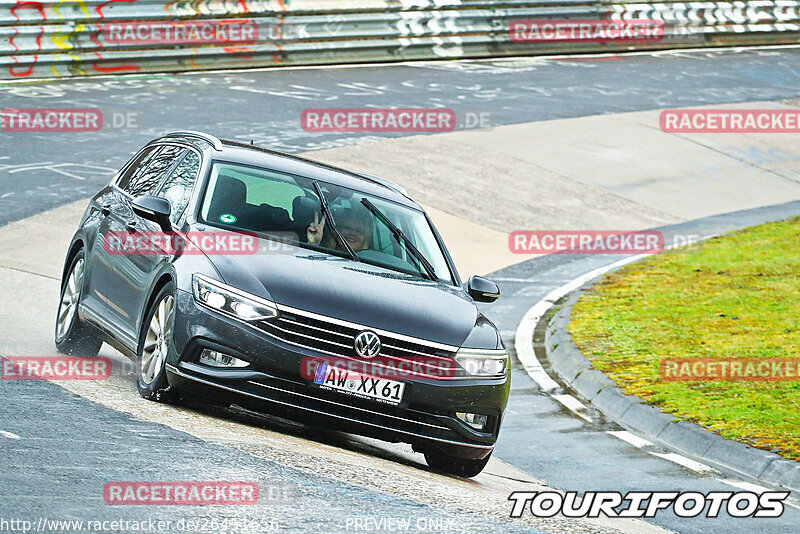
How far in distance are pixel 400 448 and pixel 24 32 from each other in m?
14.9

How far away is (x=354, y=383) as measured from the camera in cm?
745

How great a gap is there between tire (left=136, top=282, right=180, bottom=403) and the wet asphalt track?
15.2 inches

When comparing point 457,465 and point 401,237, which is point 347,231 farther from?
point 457,465

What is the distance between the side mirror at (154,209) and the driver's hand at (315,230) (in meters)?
0.89

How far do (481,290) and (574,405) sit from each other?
2613 mm

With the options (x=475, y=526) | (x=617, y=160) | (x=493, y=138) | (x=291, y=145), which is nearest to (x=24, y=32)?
(x=291, y=145)

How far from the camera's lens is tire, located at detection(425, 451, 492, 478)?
820 cm

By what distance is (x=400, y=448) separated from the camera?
9.10 m

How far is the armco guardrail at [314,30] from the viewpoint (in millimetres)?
22156
